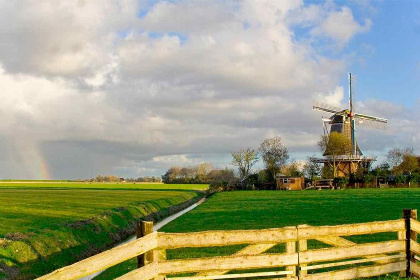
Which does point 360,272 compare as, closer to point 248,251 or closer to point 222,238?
point 248,251

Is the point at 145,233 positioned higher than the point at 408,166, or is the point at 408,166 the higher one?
the point at 408,166

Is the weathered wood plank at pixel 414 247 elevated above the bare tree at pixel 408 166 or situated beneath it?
situated beneath

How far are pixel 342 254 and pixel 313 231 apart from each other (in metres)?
1.09

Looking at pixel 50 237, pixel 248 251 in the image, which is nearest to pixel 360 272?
pixel 248 251

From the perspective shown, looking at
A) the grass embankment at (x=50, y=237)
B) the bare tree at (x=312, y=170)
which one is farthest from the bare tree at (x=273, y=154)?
the grass embankment at (x=50, y=237)

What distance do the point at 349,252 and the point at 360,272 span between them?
2.66ft

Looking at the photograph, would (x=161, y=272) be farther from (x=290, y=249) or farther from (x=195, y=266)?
(x=290, y=249)

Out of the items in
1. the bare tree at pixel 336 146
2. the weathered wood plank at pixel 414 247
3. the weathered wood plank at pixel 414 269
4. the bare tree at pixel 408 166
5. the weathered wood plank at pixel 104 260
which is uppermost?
the bare tree at pixel 336 146

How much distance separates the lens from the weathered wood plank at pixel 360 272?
10031mm

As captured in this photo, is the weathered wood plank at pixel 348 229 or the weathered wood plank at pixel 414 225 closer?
the weathered wood plank at pixel 348 229

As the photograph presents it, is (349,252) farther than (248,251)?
Yes

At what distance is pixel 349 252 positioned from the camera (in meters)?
10.3

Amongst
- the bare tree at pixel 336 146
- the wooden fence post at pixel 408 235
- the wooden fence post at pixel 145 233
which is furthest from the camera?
the bare tree at pixel 336 146

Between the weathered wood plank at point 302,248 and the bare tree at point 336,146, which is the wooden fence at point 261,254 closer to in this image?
the weathered wood plank at point 302,248
